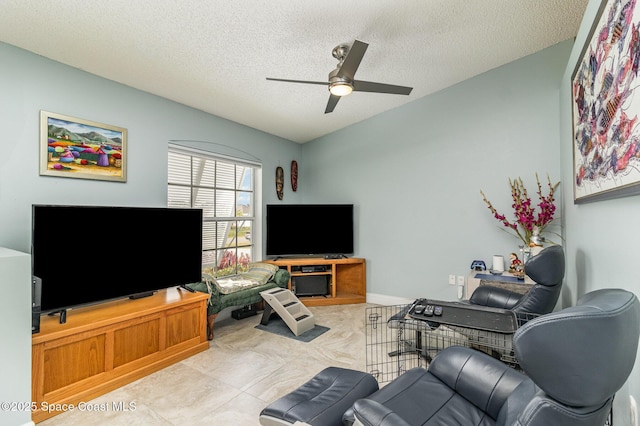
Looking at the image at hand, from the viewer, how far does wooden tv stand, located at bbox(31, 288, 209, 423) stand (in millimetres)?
2051

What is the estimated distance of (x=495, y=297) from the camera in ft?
9.14

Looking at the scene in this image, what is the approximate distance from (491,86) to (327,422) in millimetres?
3895

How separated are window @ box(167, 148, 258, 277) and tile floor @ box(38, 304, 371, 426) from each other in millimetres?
947

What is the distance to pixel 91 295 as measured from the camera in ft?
7.98

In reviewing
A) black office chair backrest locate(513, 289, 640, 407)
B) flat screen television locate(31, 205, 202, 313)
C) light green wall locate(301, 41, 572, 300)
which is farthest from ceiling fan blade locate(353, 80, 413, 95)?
black office chair backrest locate(513, 289, 640, 407)

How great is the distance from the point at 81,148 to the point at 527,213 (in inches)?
174

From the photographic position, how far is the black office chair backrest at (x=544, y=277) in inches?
74.3

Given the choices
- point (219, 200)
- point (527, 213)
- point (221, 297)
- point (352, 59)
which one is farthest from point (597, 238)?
point (219, 200)

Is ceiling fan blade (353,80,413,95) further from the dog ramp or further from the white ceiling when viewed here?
the dog ramp

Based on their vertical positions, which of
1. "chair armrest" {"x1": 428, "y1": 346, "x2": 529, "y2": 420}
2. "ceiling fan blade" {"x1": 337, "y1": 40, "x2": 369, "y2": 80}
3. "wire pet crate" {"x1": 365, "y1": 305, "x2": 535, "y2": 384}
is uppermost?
"ceiling fan blade" {"x1": 337, "y1": 40, "x2": 369, "y2": 80}

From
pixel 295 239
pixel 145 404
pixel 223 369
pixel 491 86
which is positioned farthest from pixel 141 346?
pixel 491 86

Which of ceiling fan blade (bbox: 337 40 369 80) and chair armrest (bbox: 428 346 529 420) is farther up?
ceiling fan blade (bbox: 337 40 369 80)

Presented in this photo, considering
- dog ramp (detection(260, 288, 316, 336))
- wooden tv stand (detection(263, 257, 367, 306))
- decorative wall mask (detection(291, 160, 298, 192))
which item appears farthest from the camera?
decorative wall mask (detection(291, 160, 298, 192))

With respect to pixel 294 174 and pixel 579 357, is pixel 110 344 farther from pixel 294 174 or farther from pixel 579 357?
pixel 294 174
